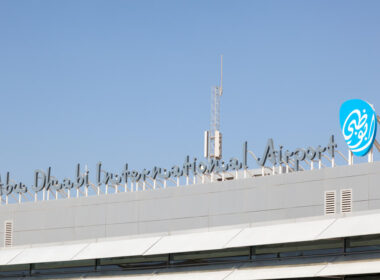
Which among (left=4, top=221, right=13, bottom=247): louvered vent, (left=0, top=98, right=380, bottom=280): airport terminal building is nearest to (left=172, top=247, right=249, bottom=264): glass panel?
(left=0, top=98, right=380, bottom=280): airport terminal building

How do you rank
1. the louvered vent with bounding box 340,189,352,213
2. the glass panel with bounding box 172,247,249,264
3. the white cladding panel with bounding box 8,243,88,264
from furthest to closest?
1. the white cladding panel with bounding box 8,243,88,264
2. the glass panel with bounding box 172,247,249,264
3. the louvered vent with bounding box 340,189,352,213

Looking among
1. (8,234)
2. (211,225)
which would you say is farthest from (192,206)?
(8,234)

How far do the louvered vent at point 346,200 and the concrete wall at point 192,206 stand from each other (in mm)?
265

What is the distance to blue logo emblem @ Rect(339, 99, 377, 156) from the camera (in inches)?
1860

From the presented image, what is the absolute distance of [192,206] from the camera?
53812 mm

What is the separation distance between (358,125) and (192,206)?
426 inches

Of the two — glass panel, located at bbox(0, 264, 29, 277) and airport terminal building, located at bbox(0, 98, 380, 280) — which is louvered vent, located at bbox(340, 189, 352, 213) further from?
glass panel, located at bbox(0, 264, 29, 277)

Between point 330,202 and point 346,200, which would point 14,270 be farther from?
point 346,200

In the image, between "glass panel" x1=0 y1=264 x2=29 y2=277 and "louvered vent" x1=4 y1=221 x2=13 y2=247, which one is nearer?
"glass panel" x1=0 y1=264 x2=29 y2=277

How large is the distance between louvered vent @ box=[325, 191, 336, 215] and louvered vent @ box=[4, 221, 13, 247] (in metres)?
23.0

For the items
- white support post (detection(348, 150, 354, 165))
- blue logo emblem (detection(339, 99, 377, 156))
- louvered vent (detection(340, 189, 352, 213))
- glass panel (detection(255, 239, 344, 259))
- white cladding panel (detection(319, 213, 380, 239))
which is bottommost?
glass panel (detection(255, 239, 344, 259))

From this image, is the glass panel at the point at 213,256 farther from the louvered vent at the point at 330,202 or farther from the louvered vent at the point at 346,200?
the louvered vent at the point at 346,200

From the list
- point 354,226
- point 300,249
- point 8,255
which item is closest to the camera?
point 354,226

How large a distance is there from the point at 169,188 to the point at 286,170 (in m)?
6.81
